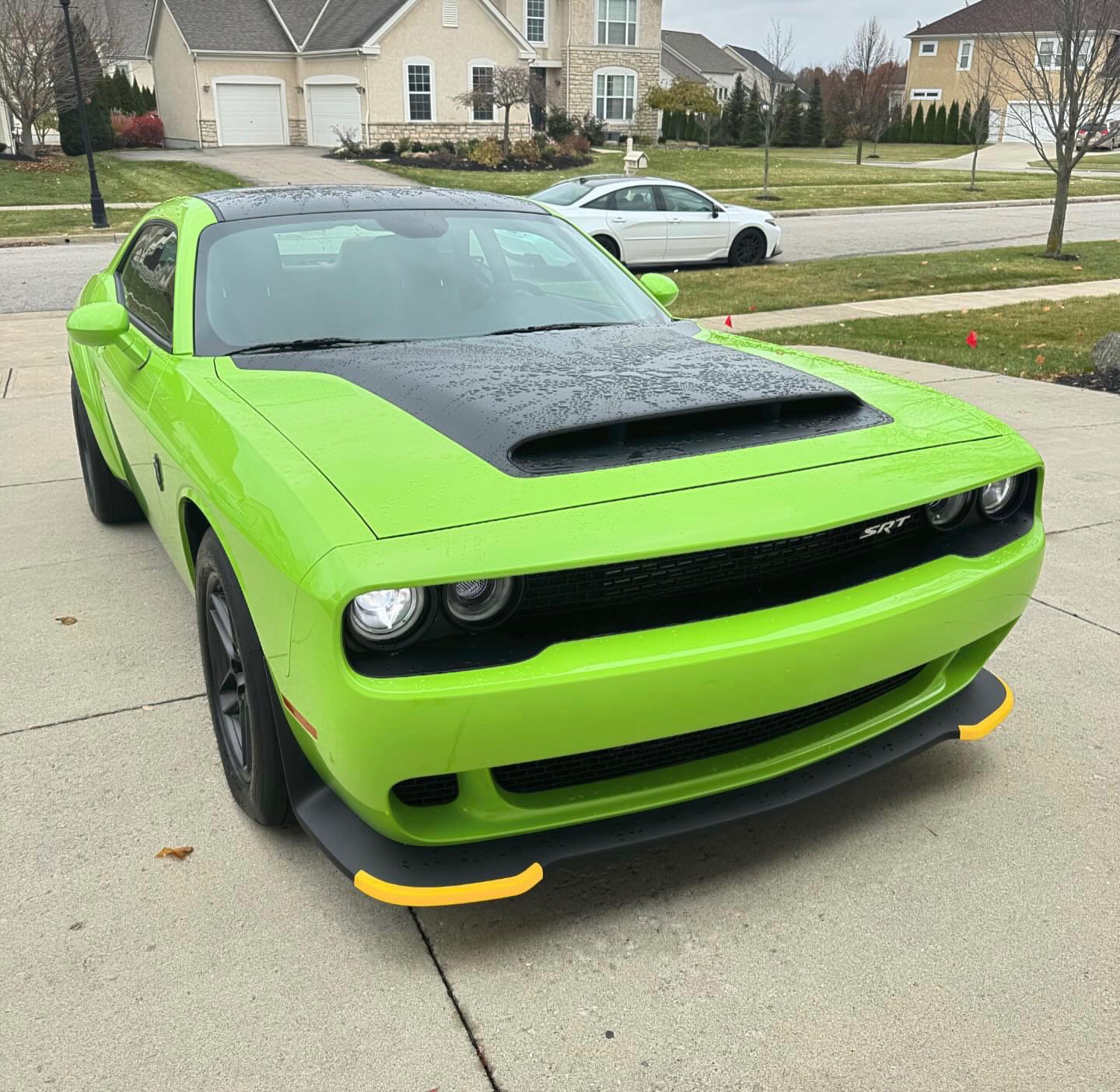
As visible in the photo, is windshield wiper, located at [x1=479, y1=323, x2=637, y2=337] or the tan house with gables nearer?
windshield wiper, located at [x1=479, y1=323, x2=637, y2=337]

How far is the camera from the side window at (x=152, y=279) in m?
3.69

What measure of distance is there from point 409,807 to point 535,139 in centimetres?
3689

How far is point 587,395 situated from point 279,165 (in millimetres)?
34795

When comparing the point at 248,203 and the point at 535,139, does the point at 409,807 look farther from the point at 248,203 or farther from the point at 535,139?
the point at 535,139

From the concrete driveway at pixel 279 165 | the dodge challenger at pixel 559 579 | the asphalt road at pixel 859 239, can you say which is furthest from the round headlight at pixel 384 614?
the concrete driveway at pixel 279 165

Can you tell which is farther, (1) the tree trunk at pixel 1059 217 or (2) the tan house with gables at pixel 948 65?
(2) the tan house with gables at pixel 948 65

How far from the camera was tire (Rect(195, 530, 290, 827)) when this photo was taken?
2.53m

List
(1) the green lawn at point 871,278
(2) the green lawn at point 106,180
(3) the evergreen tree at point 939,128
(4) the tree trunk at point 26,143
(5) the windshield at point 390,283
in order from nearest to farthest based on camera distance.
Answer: (5) the windshield at point 390,283, (1) the green lawn at point 871,278, (2) the green lawn at point 106,180, (4) the tree trunk at point 26,143, (3) the evergreen tree at point 939,128

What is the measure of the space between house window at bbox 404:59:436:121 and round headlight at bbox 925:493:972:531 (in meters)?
41.0

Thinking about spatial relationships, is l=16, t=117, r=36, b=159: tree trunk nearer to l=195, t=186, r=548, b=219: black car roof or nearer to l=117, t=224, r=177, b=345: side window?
→ l=117, t=224, r=177, b=345: side window

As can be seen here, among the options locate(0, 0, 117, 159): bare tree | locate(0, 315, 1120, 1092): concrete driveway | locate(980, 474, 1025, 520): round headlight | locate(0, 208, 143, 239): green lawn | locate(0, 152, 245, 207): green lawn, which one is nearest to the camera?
locate(0, 315, 1120, 1092): concrete driveway

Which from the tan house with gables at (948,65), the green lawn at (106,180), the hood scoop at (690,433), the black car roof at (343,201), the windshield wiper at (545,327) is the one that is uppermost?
the tan house with gables at (948,65)

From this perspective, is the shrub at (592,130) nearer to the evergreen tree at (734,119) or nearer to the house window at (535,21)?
the house window at (535,21)

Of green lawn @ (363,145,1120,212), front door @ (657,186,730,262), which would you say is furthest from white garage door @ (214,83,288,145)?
front door @ (657,186,730,262)
